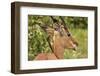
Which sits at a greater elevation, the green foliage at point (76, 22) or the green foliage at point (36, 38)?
the green foliage at point (76, 22)

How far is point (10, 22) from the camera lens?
1.72m

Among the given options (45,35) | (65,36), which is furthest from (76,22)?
(45,35)

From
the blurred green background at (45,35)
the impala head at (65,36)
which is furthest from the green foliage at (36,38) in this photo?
the impala head at (65,36)

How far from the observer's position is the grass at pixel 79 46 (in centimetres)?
189

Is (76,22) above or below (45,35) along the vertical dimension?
above

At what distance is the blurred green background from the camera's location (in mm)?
1754

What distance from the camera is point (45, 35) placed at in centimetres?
179

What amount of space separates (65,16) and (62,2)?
11 centimetres

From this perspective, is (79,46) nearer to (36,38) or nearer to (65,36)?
(65,36)

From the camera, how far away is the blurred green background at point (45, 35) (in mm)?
1754

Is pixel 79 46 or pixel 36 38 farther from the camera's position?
pixel 79 46

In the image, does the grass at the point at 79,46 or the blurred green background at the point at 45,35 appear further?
the grass at the point at 79,46

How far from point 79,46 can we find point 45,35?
1.03 feet

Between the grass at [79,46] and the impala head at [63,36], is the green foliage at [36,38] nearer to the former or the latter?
the impala head at [63,36]
